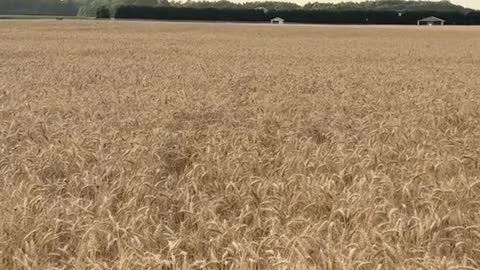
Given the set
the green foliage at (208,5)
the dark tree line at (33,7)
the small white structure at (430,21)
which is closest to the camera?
the small white structure at (430,21)

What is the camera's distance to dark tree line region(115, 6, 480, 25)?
109438 mm

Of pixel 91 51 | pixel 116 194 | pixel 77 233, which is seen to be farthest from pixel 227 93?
pixel 91 51

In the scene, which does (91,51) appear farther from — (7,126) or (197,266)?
(197,266)

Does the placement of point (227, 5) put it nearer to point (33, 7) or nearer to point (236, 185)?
point (33, 7)

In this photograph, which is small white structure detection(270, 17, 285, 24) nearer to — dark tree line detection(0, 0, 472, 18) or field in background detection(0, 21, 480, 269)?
dark tree line detection(0, 0, 472, 18)

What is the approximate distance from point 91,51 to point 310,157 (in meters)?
24.0

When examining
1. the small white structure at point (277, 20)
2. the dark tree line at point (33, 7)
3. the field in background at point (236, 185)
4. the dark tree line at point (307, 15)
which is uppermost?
the dark tree line at point (33, 7)

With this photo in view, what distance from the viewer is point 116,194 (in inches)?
160

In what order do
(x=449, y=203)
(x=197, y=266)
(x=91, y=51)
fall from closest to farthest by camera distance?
(x=197, y=266) → (x=449, y=203) → (x=91, y=51)

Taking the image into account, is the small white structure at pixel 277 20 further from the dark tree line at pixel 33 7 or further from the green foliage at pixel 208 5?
the dark tree line at pixel 33 7

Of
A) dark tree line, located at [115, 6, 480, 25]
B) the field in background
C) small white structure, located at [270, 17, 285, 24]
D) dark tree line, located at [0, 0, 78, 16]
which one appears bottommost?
the field in background

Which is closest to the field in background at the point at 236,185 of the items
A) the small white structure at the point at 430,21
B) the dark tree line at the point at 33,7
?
the small white structure at the point at 430,21

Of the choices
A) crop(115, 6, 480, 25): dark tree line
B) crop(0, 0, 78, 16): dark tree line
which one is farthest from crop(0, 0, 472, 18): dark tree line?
crop(115, 6, 480, 25): dark tree line

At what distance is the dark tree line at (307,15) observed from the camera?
109m
